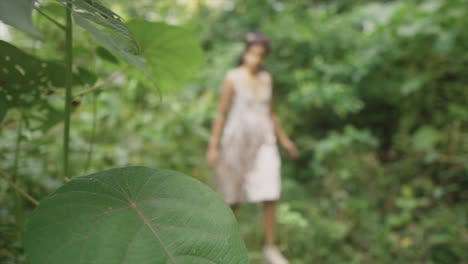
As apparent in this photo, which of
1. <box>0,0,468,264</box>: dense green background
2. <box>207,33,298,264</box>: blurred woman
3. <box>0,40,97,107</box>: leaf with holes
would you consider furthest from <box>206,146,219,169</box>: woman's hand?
<box>0,40,97,107</box>: leaf with holes

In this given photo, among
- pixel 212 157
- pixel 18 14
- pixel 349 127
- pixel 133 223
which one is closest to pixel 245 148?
pixel 212 157

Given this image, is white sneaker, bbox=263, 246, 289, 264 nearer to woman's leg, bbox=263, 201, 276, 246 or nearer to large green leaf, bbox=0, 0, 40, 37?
woman's leg, bbox=263, 201, 276, 246

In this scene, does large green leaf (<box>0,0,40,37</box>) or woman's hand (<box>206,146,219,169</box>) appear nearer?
large green leaf (<box>0,0,40,37</box>)

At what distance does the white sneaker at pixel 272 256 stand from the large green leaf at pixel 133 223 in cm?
202

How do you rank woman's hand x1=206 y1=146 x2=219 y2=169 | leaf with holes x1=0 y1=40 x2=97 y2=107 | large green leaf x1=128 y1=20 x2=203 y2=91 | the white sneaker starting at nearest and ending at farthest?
leaf with holes x1=0 y1=40 x2=97 y2=107 → large green leaf x1=128 y1=20 x2=203 y2=91 → the white sneaker → woman's hand x1=206 y1=146 x2=219 y2=169

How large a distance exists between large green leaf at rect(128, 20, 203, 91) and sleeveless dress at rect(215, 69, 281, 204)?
64.9 inches

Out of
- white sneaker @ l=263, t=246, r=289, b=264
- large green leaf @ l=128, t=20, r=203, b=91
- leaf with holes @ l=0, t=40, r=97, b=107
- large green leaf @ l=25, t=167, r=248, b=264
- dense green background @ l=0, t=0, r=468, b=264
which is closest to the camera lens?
large green leaf @ l=25, t=167, r=248, b=264

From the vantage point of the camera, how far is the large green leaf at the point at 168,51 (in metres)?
0.78

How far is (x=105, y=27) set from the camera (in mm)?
383

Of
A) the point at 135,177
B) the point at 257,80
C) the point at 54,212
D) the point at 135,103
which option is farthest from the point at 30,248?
the point at 135,103

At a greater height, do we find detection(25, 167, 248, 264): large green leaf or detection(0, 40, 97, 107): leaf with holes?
detection(0, 40, 97, 107): leaf with holes

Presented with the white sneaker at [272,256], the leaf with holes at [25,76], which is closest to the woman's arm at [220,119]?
the white sneaker at [272,256]

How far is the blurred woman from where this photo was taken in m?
2.57

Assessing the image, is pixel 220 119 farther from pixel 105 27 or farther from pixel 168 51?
pixel 105 27
